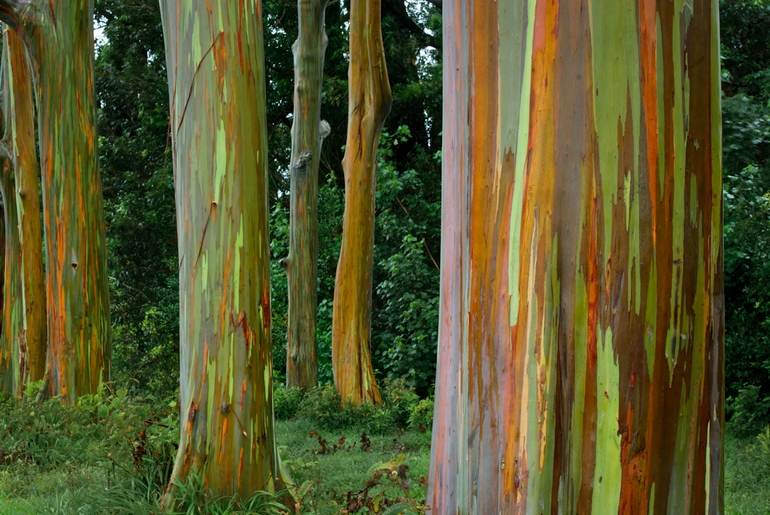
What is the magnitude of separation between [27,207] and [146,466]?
32.7ft

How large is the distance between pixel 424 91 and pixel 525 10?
17143mm

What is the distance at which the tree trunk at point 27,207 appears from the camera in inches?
494

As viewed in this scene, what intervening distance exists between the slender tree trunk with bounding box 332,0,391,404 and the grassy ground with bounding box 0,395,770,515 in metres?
2.15

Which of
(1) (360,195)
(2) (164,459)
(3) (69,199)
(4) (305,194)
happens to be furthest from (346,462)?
(4) (305,194)

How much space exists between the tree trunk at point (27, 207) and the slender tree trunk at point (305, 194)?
3969mm

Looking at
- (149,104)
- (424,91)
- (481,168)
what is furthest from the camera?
(149,104)

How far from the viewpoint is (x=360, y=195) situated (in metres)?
12.7

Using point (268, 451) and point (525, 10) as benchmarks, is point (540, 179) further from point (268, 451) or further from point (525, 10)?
point (268, 451)

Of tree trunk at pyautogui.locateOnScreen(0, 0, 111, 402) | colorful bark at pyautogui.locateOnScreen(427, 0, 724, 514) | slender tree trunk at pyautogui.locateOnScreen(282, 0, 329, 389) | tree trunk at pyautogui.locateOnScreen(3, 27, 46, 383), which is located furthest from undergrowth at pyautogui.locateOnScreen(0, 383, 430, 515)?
tree trunk at pyautogui.locateOnScreen(3, 27, 46, 383)

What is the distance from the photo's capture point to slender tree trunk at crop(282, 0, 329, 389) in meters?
13.4

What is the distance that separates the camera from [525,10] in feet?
6.47

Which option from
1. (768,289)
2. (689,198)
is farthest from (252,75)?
(768,289)

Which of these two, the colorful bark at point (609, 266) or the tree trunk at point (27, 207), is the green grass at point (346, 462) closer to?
the colorful bark at point (609, 266)

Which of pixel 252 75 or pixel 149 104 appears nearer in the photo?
pixel 252 75
